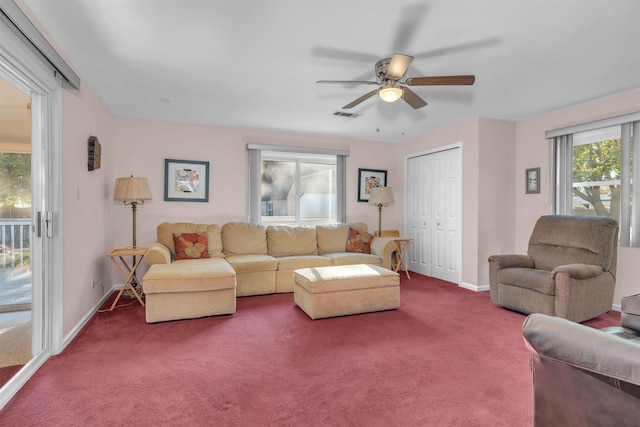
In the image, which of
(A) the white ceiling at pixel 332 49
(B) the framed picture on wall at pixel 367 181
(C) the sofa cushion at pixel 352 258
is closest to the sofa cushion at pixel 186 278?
(C) the sofa cushion at pixel 352 258

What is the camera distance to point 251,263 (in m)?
4.15

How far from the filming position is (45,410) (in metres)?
1.80

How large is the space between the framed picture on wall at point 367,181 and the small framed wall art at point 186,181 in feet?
8.40

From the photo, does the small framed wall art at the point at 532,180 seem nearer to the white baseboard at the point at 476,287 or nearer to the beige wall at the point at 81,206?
the white baseboard at the point at 476,287

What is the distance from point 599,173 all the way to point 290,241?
3.90 meters

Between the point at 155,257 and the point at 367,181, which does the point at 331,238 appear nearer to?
the point at 367,181

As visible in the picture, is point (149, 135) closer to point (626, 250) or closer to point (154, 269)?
point (154, 269)

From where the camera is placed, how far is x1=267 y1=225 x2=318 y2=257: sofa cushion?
16.0ft

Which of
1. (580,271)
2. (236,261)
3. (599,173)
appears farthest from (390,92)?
(599,173)

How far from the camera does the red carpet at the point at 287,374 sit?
176 cm

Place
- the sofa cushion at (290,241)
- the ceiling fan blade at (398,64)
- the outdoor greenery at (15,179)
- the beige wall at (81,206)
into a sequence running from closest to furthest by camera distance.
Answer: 1. the outdoor greenery at (15,179)
2. the ceiling fan blade at (398,64)
3. the beige wall at (81,206)
4. the sofa cushion at (290,241)

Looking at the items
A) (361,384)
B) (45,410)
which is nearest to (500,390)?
(361,384)

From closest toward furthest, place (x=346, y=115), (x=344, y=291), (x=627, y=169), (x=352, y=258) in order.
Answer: (x=344, y=291) < (x=627, y=169) < (x=346, y=115) < (x=352, y=258)

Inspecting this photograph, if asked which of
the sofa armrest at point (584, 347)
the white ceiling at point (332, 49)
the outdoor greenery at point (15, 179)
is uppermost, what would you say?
the white ceiling at point (332, 49)
